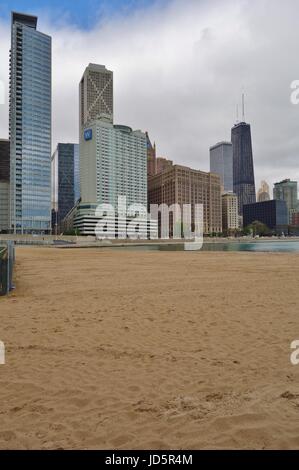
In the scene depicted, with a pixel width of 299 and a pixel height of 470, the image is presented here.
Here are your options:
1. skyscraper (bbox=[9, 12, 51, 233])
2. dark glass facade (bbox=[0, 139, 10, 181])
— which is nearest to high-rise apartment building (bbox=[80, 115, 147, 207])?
skyscraper (bbox=[9, 12, 51, 233])

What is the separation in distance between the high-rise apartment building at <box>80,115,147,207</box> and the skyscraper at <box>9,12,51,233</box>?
2255 centimetres

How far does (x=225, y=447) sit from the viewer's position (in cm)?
301

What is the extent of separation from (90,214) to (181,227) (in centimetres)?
4691

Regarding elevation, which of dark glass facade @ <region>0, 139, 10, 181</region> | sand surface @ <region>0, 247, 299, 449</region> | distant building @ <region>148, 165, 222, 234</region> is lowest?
sand surface @ <region>0, 247, 299, 449</region>

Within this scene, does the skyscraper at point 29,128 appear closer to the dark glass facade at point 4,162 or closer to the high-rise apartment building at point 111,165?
the high-rise apartment building at point 111,165

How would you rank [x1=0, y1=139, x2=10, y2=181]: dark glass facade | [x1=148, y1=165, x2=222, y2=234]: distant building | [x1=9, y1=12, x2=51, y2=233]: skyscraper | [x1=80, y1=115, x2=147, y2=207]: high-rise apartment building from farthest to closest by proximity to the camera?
[x1=0, y1=139, x2=10, y2=181]: dark glass facade
[x1=148, y1=165, x2=222, y2=234]: distant building
[x1=80, y1=115, x2=147, y2=207]: high-rise apartment building
[x1=9, y1=12, x2=51, y2=233]: skyscraper

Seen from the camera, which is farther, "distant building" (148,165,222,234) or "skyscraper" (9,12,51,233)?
"distant building" (148,165,222,234)

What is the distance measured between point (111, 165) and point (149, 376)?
593 feet

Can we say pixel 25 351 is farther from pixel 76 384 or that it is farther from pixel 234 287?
pixel 234 287

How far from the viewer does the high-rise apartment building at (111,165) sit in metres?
174

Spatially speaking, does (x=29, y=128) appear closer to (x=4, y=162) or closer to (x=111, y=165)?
(x=4, y=162)

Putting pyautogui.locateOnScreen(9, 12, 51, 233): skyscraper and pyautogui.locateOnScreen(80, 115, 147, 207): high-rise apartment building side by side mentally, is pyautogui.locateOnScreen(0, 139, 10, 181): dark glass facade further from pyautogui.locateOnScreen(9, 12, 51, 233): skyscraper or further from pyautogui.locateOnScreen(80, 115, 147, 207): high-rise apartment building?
pyautogui.locateOnScreen(80, 115, 147, 207): high-rise apartment building

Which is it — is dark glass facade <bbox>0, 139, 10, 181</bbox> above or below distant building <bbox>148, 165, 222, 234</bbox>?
above

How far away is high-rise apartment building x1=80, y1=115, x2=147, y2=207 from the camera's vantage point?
173875 millimetres
